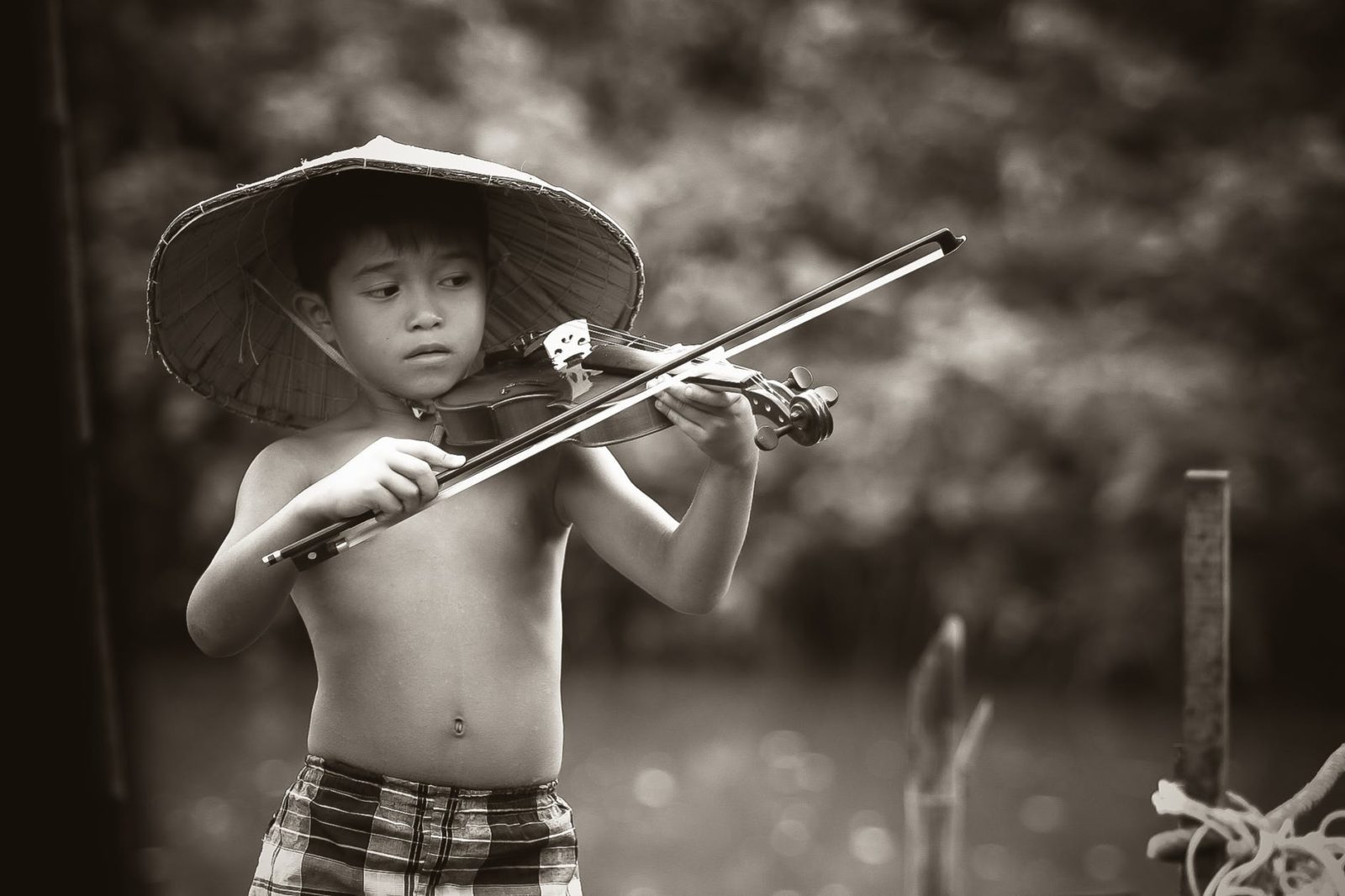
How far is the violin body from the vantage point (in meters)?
1.37

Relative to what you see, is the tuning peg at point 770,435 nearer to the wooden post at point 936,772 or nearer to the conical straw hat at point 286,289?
the conical straw hat at point 286,289

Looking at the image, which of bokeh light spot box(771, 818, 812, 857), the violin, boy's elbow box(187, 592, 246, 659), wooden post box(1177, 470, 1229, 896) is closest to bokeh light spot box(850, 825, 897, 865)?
bokeh light spot box(771, 818, 812, 857)

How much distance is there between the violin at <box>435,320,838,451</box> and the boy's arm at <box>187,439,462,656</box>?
15 cm

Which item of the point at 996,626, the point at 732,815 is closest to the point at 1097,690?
the point at 996,626

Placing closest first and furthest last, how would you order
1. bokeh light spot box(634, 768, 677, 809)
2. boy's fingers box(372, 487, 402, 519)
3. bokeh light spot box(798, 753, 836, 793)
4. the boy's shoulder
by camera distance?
boy's fingers box(372, 487, 402, 519) → the boy's shoulder → bokeh light spot box(634, 768, 677, 809) → bokeh light spot box(798, 753, 836, 793)

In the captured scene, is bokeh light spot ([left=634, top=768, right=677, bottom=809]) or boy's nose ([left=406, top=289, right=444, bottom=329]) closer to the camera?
boy's nose ([left=406, top=289, right=444, bottom=329])

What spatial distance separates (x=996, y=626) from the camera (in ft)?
24.2

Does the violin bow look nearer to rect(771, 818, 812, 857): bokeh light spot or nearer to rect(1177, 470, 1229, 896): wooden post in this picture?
rect(1177, 470, 1229, 896): wooden post

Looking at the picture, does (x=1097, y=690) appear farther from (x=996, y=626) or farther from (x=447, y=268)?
(x=447, y=268)

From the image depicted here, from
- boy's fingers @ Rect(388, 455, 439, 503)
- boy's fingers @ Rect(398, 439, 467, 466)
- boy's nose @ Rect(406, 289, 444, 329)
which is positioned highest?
boy's nose @ Rect(406, 289, 444, 329)

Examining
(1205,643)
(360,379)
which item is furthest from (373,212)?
(1205,643)

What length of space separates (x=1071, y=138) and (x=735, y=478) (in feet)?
21.7

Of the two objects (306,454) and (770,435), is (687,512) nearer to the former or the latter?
(770,435)

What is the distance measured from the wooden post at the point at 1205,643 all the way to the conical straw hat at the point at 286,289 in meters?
0.70
